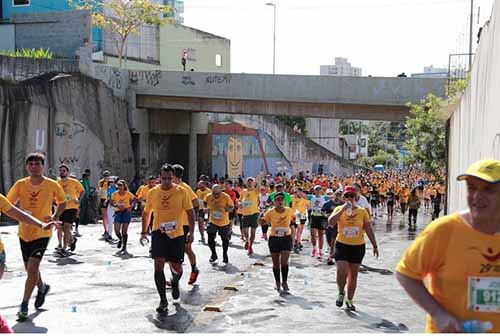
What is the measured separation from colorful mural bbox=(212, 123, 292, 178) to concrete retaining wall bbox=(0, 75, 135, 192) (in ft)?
38.5

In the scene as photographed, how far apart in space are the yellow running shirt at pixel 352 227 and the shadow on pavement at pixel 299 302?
95 cm

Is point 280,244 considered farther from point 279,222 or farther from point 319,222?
point 319,222

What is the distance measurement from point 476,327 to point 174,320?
570 centimetres

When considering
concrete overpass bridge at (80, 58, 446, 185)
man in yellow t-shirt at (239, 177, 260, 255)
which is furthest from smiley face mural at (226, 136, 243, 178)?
man in yellow t-shirt at (239, 177, 260, 255)

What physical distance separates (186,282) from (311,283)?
2108 mm

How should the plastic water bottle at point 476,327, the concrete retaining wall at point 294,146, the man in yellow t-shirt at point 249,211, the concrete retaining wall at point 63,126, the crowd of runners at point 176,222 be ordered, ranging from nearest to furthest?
the plastic water bottle at point 476,327 < the crowd of runners at point 176,222 < the man in yellow t-shirt at point 249,211 < the concrete retaining wall at point 63,126 < the concrete retaining wall at point 294,146

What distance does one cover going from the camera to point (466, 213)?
148 inches

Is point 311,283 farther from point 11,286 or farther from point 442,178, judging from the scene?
point 442,178

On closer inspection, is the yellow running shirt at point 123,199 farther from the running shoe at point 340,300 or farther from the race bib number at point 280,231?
the running shoe at point 340,300

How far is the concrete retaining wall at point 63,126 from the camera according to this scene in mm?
25859

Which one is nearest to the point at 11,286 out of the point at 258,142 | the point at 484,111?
the point at 484,111

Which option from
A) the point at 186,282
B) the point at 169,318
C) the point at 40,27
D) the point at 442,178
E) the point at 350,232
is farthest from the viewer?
the point at 40,27

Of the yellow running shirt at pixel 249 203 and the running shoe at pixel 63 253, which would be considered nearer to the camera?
the running shoe at pixel 63 253

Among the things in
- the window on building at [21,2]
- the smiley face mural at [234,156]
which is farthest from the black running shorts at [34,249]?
the window on building at [21,2]
